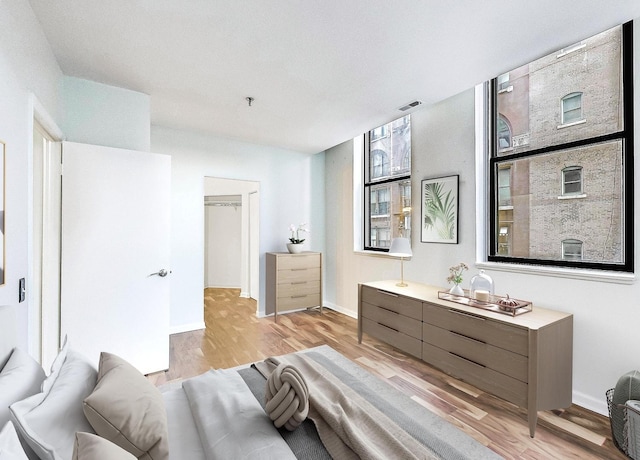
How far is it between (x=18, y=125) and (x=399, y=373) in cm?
302

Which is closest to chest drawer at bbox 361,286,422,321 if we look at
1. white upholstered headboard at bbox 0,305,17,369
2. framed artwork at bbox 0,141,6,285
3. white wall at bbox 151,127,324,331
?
white wall at bbox 151,127,324,331

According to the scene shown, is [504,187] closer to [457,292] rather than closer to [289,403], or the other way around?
[457,292]

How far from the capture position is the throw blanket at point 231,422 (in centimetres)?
103

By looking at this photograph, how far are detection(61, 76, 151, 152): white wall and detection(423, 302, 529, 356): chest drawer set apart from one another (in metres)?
2.97

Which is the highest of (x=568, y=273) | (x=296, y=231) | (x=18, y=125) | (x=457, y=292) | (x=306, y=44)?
(x=306, y=44)

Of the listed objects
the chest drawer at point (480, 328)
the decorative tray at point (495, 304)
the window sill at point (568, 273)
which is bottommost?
the chest drawer at point (480, 328)

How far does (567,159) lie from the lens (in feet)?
7.59

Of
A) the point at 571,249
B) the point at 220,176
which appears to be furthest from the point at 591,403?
the point at 220,176

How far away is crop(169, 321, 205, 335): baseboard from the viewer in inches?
143

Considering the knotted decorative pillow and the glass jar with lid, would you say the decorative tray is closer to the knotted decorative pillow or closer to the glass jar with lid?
the glass jar with lid

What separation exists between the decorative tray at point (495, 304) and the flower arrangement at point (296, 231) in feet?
7.50

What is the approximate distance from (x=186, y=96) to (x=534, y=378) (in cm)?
348

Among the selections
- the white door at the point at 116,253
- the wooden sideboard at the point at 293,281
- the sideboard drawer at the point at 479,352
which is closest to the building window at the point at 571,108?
the sideboard drawer at the point at 479,352

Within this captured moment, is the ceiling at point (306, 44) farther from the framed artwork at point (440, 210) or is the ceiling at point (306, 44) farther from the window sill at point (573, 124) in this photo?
the framed artwork at point (440, 210)
